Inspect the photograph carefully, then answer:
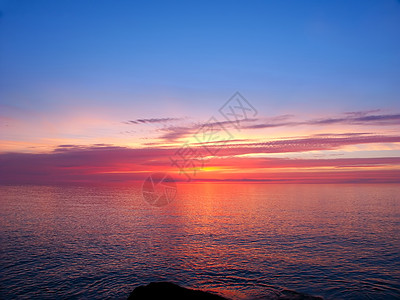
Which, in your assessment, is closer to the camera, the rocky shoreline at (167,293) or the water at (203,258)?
the rocky shoreline at (167,293)

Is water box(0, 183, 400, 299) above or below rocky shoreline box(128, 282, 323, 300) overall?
below

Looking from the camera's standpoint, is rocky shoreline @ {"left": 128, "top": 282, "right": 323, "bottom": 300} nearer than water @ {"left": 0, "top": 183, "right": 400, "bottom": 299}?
Yes

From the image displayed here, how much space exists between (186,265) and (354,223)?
4544cm

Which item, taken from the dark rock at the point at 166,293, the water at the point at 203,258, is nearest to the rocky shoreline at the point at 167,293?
the dark rock at the point at 166,293

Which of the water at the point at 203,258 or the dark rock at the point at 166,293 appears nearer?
the dark rock at the point at 166,293

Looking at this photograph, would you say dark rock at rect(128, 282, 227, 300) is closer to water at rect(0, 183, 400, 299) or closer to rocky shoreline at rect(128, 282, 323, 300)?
rocky shoreline at rect(128, 282, 323, 300)

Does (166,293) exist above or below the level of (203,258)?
above

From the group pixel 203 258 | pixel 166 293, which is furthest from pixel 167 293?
pixel 203 258

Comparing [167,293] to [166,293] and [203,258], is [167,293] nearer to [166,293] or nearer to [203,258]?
[166,293]

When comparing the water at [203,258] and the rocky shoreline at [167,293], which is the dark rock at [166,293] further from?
the water at [203,258]

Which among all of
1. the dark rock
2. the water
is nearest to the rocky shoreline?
the dark rock

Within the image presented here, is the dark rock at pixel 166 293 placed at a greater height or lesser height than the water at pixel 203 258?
greater

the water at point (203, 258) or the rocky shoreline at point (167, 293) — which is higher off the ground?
the rocky shoreline at point (167, 293)

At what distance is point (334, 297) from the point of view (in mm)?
24859
